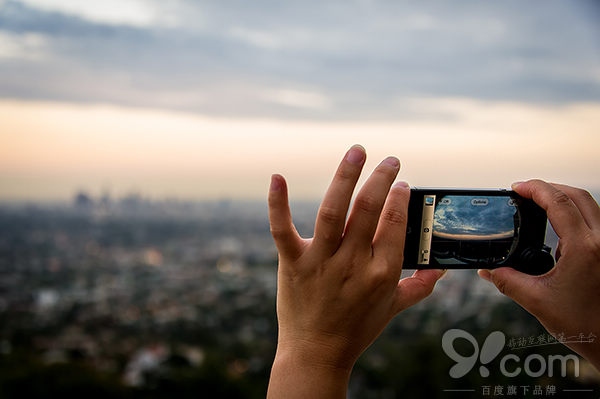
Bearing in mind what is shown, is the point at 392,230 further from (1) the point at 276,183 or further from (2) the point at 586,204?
(2) the point at 586,204

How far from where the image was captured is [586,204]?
27.5 inches

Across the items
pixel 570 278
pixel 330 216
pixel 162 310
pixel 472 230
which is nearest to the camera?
pixel 330 216

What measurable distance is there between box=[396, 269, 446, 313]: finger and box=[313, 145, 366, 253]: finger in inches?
5.9

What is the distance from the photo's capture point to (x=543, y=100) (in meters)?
3.15

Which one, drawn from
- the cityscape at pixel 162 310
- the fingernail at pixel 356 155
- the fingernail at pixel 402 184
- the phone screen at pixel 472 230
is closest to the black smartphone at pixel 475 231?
the phone screen at pixel 472 230

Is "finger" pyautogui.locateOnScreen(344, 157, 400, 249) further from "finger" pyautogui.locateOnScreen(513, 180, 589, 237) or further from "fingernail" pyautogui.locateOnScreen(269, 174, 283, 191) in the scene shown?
"finger" pyautogui.locateOnScreen(513, 180, 589, 237)

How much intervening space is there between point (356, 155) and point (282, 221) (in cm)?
11

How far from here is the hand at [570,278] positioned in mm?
653

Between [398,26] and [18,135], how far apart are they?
152 inches

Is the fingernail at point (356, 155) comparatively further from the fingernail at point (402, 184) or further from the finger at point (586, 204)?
the finger at point (586, 204)

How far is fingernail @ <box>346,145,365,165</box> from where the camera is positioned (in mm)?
557

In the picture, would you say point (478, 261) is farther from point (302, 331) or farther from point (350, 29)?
point (350, 29)

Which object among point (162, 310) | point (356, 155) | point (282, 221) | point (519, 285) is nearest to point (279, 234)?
point (282, 221)

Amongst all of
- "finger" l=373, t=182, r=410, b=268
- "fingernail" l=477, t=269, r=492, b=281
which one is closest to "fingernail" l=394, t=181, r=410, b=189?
"finger" l=373, t=182, r=410, b=268
